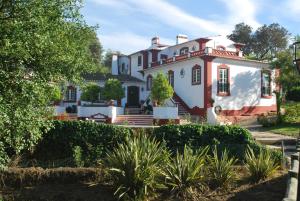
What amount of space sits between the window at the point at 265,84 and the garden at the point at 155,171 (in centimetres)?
2109

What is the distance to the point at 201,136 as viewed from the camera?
1499cm

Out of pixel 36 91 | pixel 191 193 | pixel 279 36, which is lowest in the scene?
pixel 191 193

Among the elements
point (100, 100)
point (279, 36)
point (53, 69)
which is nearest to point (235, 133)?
point (53, 69)

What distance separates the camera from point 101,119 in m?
29.3

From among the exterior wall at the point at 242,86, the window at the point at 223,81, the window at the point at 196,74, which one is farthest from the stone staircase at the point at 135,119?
the window at the point at 223,81

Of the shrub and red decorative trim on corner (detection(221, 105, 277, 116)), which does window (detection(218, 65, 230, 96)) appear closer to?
red decorative trim on corner (detection(221, 105, 277, 116))

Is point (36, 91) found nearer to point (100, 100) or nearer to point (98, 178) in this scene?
point (98, 178)

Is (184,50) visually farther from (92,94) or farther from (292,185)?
(292,185)

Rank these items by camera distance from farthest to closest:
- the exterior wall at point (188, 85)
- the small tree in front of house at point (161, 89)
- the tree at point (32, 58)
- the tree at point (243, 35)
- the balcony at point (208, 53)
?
the tree at point (243, 35) < the exterior wall at point (188, 85) < the balcony at point (208, 53) < the small tree in front of house at point (161, 89) < the tree at point (32, 58)

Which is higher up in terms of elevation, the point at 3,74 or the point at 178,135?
the point at 3,74

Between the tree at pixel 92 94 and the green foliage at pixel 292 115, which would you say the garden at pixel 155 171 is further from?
the tree at pixel 92 94

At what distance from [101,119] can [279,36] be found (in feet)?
148

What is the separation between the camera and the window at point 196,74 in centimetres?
3259

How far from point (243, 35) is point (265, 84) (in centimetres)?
3260
